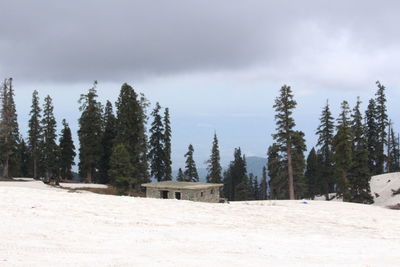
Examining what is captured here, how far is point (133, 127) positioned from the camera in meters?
51.6

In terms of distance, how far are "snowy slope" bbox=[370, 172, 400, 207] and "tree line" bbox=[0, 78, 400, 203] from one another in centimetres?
331

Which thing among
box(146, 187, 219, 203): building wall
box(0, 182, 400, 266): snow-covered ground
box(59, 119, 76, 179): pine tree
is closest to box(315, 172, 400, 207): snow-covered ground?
box(146, 187, 219, 203): building wall

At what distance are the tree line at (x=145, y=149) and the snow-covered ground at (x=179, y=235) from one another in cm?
1888

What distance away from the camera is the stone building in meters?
35.4

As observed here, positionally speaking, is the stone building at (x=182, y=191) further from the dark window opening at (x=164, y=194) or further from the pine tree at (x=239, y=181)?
the pine tree at (x=239, y=181)

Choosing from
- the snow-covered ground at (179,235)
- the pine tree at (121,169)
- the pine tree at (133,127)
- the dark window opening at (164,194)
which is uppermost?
the pine tree at (133,127)

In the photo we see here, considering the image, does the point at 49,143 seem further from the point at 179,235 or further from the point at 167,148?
the point at 179,235

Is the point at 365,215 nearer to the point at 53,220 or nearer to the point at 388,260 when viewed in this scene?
the point at 388,260

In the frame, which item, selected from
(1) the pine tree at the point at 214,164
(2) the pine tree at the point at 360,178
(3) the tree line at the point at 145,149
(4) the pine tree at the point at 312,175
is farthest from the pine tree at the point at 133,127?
(4) the pine tree at the point at 312,175

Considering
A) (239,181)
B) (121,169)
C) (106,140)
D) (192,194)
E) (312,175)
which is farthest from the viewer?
(239,181)

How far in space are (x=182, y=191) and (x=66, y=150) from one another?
113 ft

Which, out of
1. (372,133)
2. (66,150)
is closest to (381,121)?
(372,133)

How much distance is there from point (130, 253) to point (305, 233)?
10215mm

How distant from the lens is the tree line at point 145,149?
147 feet
